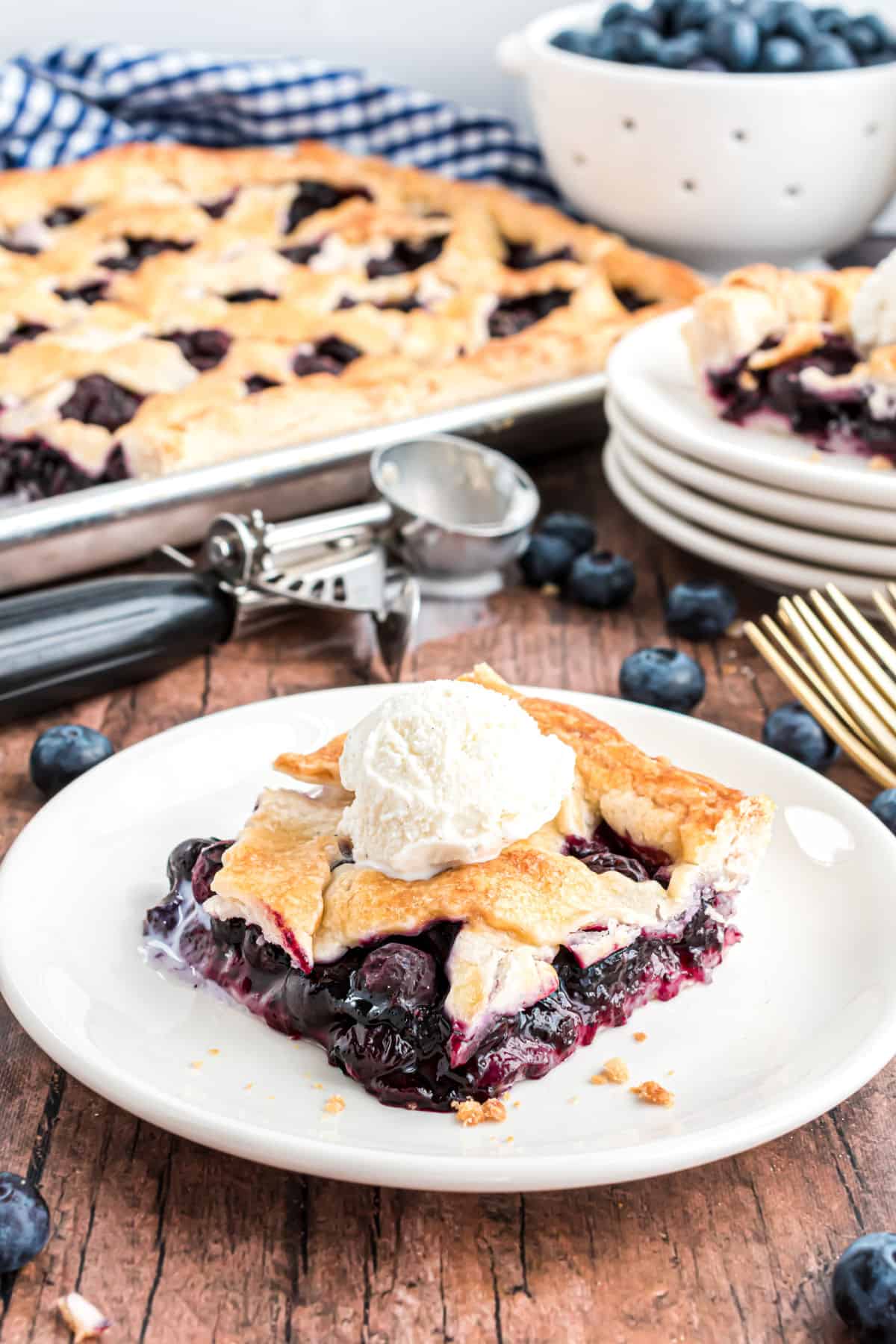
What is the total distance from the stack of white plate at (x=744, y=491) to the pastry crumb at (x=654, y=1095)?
902 millimetres

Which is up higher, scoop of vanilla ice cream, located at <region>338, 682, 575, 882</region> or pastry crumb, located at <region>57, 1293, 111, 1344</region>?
scoop of vanilla ice cream, located at <region>338, 682, 575, 882</region>

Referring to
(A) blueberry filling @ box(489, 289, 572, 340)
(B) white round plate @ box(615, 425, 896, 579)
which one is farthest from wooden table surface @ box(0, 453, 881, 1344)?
(A) blueberry filling @ box(489, 289, 572, 340)

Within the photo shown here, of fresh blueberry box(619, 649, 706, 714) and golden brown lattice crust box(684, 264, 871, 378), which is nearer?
fresh blueberry box(619, 649, 706, 714)

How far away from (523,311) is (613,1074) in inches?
68.7

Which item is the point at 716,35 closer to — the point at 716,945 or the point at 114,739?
the point at 114,739

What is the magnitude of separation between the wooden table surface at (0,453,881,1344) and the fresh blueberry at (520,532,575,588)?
3.11 ft

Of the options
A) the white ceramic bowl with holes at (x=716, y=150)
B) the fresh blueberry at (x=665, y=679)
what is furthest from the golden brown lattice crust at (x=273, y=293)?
the fresh blueberry at (x=665, y=679)

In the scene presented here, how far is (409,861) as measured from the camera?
116 centimetres

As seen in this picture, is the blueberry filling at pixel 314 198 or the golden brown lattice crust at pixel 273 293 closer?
the golden brown lattice crust at pixel 273 293

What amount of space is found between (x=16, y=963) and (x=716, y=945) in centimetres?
56

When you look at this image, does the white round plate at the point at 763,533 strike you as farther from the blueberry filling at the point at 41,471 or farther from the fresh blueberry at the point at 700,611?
the blueberry filling at the point at 41,471

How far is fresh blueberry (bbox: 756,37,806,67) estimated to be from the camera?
2.61 meters

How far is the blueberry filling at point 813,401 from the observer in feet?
6.21

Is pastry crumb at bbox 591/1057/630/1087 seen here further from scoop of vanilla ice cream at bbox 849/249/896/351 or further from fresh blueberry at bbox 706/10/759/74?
fresh blueberry at bbox 706/10/759/74
